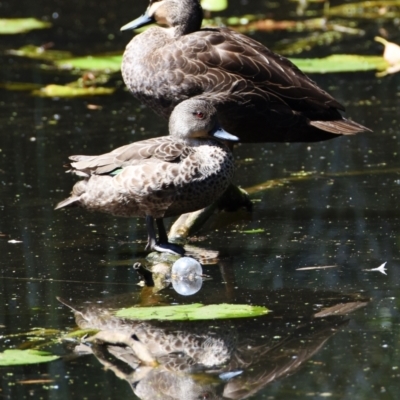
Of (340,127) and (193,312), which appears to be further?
(340,127)

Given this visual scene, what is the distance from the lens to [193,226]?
6070mm

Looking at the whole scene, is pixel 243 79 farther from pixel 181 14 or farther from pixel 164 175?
pixel 164 175

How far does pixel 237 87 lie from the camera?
646 cm

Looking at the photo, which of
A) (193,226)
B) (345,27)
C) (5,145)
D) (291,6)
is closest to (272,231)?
(193,226)

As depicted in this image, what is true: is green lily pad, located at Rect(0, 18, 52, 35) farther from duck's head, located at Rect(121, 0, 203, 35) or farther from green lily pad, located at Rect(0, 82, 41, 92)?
duck's head, located at Rect(121, 0, 203, 35)

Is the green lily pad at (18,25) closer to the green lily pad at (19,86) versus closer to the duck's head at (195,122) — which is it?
the green lily pad at (19,86)

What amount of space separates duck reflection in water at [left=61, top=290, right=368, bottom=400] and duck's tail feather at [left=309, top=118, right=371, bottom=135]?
1.93m

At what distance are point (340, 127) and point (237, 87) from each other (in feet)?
2.29

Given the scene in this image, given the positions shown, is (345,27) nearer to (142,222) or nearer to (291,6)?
(291,6)

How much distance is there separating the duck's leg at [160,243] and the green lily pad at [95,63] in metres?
4.69

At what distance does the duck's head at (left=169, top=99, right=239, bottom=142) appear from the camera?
5.86m

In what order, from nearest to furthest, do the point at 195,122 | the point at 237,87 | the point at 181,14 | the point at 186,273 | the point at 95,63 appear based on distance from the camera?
the point at 186,273, the point at 195,122, the point at 237,87, the point at 181,14, the point at 95,63

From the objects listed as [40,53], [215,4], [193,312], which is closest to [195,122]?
[193,312]

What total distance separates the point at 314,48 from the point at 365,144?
3.52m
